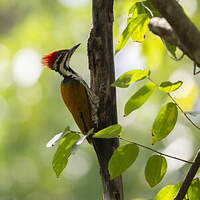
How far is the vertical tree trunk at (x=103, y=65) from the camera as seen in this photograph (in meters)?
2.61

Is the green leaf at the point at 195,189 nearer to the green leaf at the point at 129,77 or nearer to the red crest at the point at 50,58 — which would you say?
the green leaf at the point at 129,77

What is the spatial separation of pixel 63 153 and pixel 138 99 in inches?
18.6

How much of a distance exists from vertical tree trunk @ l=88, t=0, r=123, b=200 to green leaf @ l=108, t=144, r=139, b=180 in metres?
0.80

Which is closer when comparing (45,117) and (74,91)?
(74,91)

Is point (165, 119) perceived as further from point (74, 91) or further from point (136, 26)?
point (74, 91)

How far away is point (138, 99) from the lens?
1762 mm

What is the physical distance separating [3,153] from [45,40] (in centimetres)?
256

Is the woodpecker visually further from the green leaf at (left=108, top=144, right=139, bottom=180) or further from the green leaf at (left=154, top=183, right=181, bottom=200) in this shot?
the green leaf at (left=108, top=144, right=139, bottom=180)

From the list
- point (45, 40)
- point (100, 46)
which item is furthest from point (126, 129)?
point (100, 46)

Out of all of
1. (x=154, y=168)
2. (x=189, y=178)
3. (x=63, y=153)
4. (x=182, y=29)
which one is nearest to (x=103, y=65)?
(x=63, y=153)

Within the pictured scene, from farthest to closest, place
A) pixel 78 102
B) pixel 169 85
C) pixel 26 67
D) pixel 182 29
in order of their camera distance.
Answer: pixel 26 67
pixel 78 102
pixel 169 85
pixel 182 29

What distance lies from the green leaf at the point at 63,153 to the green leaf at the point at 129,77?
0.39 metres

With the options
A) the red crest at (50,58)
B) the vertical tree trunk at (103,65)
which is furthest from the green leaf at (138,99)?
the red crest at (50,58)

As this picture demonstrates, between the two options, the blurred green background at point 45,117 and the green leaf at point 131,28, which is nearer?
the green leaf at point 131,28
